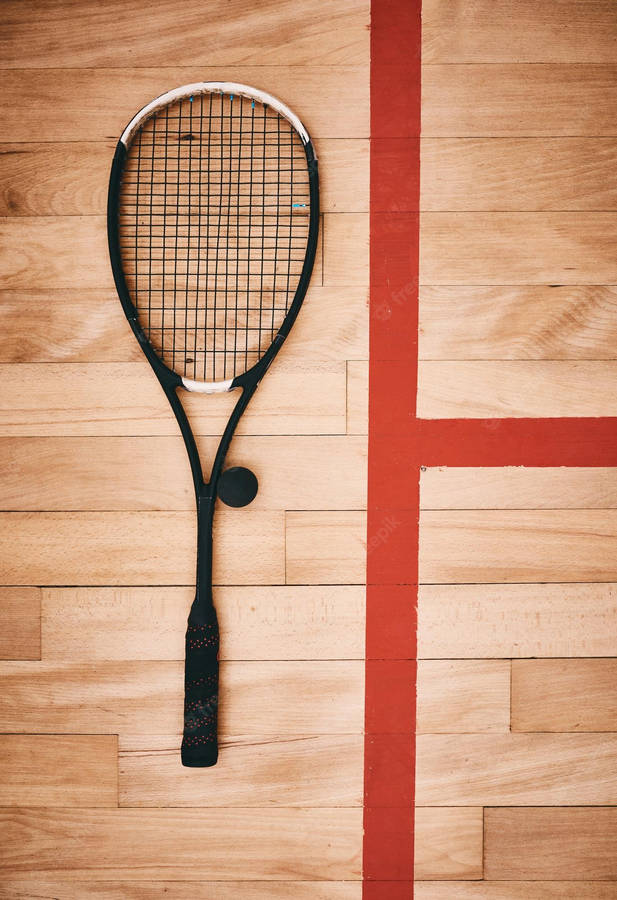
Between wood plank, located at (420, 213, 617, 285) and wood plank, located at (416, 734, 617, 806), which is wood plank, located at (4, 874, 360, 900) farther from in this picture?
wood plank, located at (420, 213, 617, 285)

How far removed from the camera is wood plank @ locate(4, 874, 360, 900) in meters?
1.07

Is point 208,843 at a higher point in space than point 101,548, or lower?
lower

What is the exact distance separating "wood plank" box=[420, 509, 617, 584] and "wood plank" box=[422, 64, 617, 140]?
2.27 feet

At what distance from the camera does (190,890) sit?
1071 mm

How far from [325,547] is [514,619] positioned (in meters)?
0.37

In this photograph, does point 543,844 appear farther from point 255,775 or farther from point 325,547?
point 325,547

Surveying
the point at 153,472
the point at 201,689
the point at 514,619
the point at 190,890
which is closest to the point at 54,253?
the point at 153,472

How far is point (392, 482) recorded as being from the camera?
42.3 inches

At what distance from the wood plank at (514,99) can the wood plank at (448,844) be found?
1.23 meters

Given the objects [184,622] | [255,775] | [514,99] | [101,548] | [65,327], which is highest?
[514,99]

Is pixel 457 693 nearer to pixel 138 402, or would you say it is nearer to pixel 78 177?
pixel 138 402

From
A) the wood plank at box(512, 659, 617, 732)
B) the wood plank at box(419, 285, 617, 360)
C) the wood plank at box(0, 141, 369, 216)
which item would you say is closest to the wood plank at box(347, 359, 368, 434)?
the wood plank at box(419, 285, 617, 360)

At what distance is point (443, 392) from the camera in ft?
3.52

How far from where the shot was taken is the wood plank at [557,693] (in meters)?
1.08
